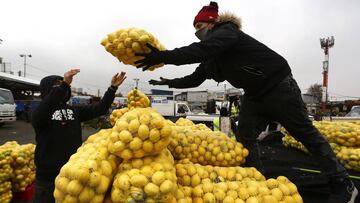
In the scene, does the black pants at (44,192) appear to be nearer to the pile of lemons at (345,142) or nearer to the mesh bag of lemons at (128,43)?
the mesh bag of lemons at (128,43)

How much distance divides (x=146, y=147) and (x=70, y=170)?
1.46 ft

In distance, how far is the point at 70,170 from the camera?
5.68 feet

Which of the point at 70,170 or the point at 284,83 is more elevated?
the point at 284,83

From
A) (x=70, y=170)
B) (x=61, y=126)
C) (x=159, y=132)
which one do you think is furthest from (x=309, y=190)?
(x=61, y=126)

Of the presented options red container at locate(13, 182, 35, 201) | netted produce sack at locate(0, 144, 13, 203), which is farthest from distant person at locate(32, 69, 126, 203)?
red container at locate(13, 182, 35, 201)

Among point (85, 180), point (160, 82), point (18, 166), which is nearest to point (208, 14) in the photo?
point (160, 82)

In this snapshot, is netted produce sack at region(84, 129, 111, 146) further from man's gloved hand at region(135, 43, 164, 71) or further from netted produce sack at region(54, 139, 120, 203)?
man's gloved hand at region(135, 43, 164, 71)

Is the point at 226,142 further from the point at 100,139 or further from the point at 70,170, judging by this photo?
the point at 70,170

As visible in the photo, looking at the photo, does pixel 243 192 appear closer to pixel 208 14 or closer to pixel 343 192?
pixel 343 192

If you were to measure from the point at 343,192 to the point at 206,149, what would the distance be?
3.71ft

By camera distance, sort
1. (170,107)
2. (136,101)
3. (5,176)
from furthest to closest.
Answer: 1. (170,107)
2. (5,176)
3. (136,101)

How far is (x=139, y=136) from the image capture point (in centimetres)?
189

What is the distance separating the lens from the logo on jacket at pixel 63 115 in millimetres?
3178

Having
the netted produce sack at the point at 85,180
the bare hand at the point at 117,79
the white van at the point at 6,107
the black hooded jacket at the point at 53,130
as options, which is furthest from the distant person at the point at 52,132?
the white van at the point at 6,107
